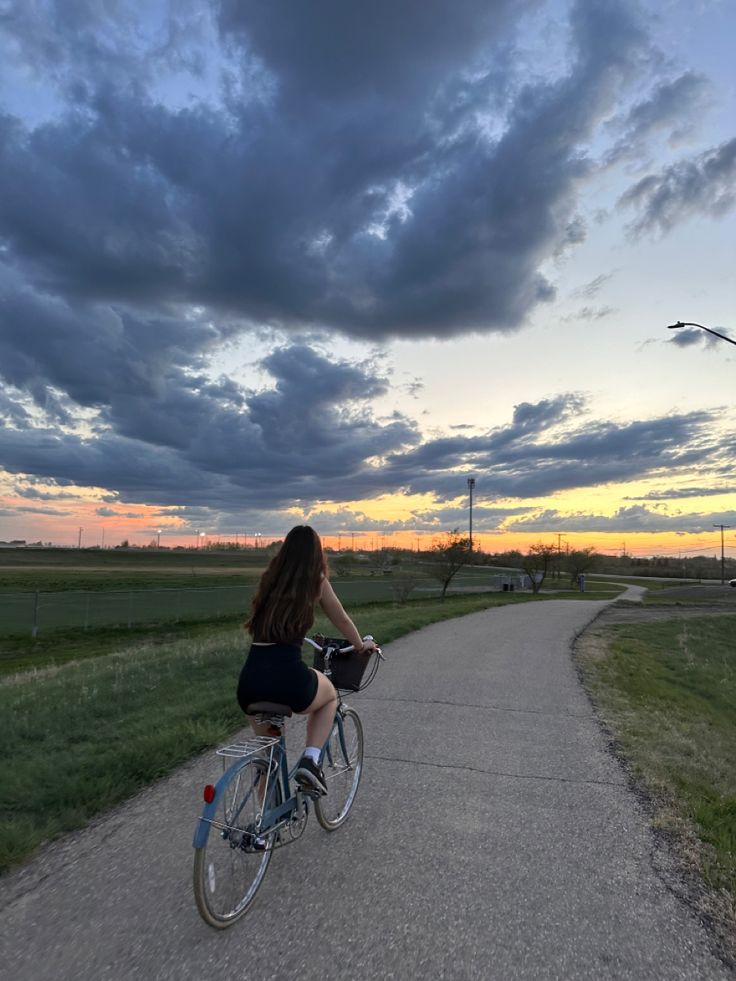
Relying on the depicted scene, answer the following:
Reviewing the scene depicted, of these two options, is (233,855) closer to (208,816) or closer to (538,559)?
(208,816)

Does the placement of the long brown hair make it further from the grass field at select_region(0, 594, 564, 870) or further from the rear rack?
the grass field at select_region(0, 594, 564, 870)

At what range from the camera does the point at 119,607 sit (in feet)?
104

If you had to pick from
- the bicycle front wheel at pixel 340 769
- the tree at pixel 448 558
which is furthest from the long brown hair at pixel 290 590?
the tree at pixel 448 558

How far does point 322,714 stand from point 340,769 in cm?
87

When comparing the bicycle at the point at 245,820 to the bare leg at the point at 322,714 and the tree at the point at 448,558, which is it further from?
the tree at the point at 448,558

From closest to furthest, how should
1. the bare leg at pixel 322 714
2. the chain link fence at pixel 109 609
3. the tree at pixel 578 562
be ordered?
the bare leg at pixel 322 714
the chain link fence at pixel 109 609
the tree at pixel 578 562

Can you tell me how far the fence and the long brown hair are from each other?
19.4m

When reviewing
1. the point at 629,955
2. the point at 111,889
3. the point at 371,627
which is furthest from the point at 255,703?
the point at 371,627

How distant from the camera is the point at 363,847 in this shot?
158 inches

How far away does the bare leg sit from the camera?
3.82m

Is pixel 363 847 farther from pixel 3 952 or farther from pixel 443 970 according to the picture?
pixel 3 952

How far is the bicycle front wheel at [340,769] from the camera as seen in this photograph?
4277mm

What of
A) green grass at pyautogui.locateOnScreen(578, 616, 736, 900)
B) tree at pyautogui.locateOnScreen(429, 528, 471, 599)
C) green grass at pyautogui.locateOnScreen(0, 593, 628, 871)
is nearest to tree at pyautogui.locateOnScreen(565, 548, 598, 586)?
tree at pyautogui.locateOnScreen(429, 528, 471, 599)

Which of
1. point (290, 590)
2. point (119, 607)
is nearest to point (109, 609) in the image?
point (119, 607)
